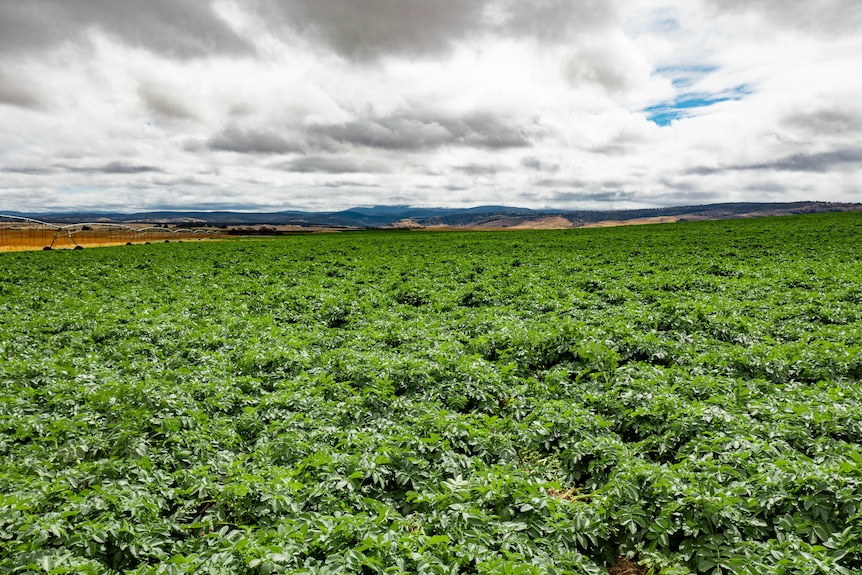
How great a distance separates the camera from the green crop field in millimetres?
5172

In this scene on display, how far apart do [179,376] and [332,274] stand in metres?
19.3

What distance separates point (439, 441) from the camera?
285 inches

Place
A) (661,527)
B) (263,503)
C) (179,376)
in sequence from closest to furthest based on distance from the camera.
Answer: (661,527) → (263,503) → (179,376)

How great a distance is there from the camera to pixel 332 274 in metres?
29.2

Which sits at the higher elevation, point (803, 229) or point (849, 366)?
point (803, 229)

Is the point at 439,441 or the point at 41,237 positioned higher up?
the point at 41,237

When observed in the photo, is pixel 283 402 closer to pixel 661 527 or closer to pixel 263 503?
pixel 263 503

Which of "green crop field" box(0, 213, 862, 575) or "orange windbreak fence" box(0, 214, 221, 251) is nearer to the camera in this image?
"green crop field" box(0, 213, 862, 575)

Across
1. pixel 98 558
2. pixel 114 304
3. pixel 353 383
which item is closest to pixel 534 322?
pixel 353 383

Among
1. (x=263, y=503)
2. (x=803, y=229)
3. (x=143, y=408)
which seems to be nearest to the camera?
(x=263, y=503)

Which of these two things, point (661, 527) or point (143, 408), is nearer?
point (661, 527)

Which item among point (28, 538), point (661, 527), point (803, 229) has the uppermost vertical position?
point (803, 229)

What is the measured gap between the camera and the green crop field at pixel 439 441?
17.0 ft

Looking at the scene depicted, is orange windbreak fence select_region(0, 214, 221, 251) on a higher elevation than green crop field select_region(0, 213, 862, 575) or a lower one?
higher
